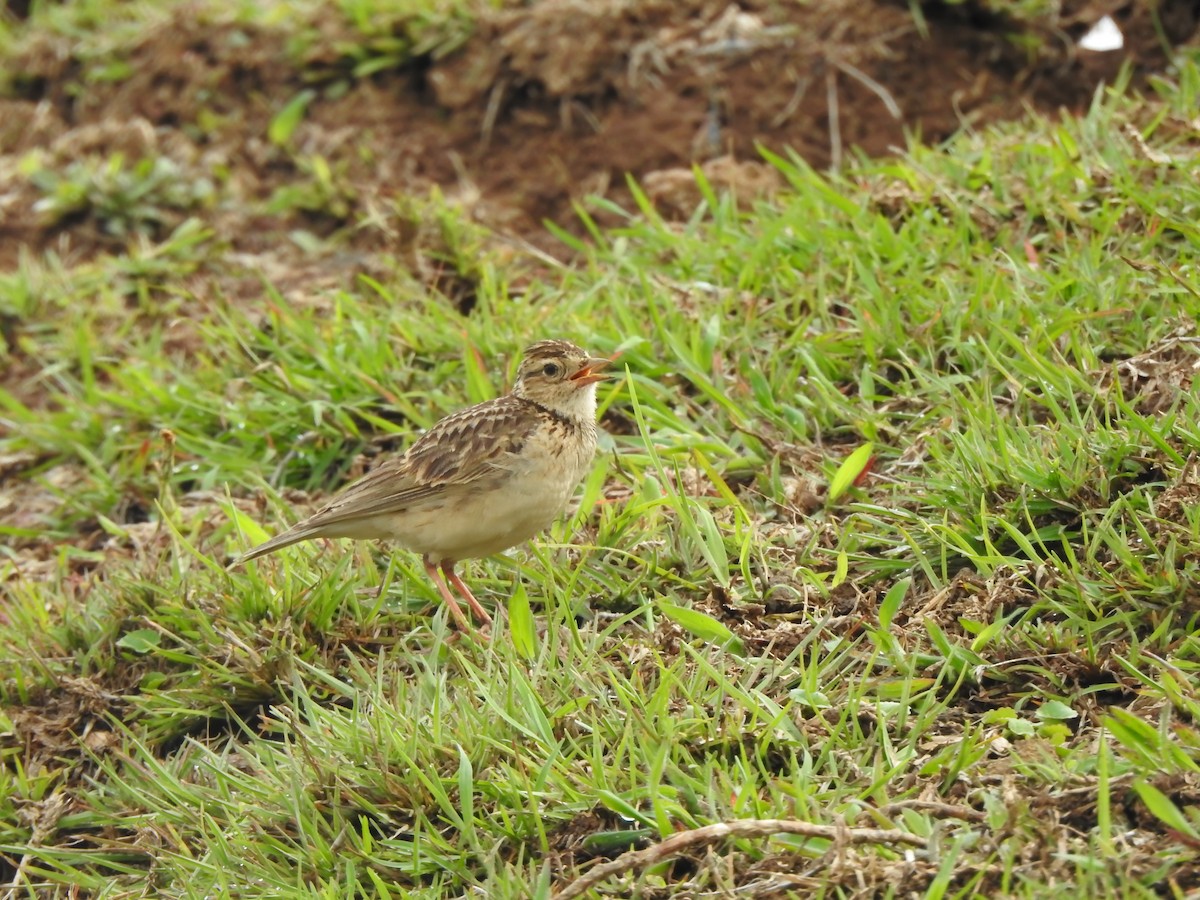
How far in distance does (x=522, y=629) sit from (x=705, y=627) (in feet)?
1.98

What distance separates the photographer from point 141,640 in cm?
551

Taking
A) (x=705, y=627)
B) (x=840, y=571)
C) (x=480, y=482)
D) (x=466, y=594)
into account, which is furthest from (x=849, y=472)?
(x=466, y=594)

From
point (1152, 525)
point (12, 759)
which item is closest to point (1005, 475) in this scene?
point (1152, 525)

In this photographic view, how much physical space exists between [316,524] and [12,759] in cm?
136

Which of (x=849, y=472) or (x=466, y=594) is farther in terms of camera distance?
(x=849, y=472)

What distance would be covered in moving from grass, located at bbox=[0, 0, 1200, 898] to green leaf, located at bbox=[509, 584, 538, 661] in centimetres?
1

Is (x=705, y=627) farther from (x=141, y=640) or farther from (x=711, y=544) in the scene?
(x=141, y=640)

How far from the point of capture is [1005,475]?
5.03 m

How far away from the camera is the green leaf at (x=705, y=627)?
4832mm

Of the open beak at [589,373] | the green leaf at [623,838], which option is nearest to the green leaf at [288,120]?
the open beak at [589,373]

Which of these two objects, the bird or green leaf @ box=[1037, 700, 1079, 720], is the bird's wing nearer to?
the bird

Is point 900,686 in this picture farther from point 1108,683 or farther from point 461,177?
point 461,177

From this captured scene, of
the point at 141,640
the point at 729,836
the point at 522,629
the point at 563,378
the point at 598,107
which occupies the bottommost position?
the point at 141,640

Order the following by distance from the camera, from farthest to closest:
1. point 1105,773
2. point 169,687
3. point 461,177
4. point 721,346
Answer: point 461,177 < point 721,346 < point 169,687 < point 1105,773
